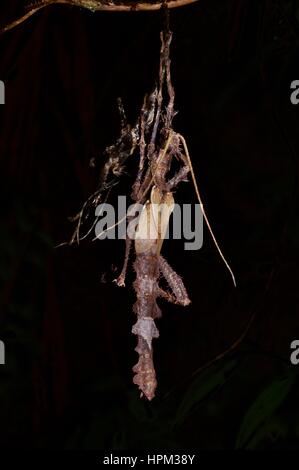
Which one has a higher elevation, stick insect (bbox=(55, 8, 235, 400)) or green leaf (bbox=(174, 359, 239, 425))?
stick insect (bbox=(55, 8, 235, 400))

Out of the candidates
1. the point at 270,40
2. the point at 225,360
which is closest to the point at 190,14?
the point at 270,40

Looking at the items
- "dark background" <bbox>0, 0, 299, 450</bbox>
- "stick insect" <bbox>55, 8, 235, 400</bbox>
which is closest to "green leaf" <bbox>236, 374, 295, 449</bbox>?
"dark background" <bbox>0, 0, 299, 450</bbox>

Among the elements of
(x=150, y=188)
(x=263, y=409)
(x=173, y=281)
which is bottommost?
(x=263, y=409)

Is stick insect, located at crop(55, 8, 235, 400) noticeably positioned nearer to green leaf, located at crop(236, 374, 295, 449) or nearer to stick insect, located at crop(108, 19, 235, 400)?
stick insect, located at crop(108, 19, 235, 400)

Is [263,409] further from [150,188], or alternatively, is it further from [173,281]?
[150,188]

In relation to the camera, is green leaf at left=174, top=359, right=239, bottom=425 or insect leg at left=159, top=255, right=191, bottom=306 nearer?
insect leg at left=159, top=255, right=191, bottom=306


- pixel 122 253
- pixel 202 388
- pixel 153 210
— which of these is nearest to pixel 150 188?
pixel 153 210

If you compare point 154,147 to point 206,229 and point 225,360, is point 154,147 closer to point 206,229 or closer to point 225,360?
point 206,229
